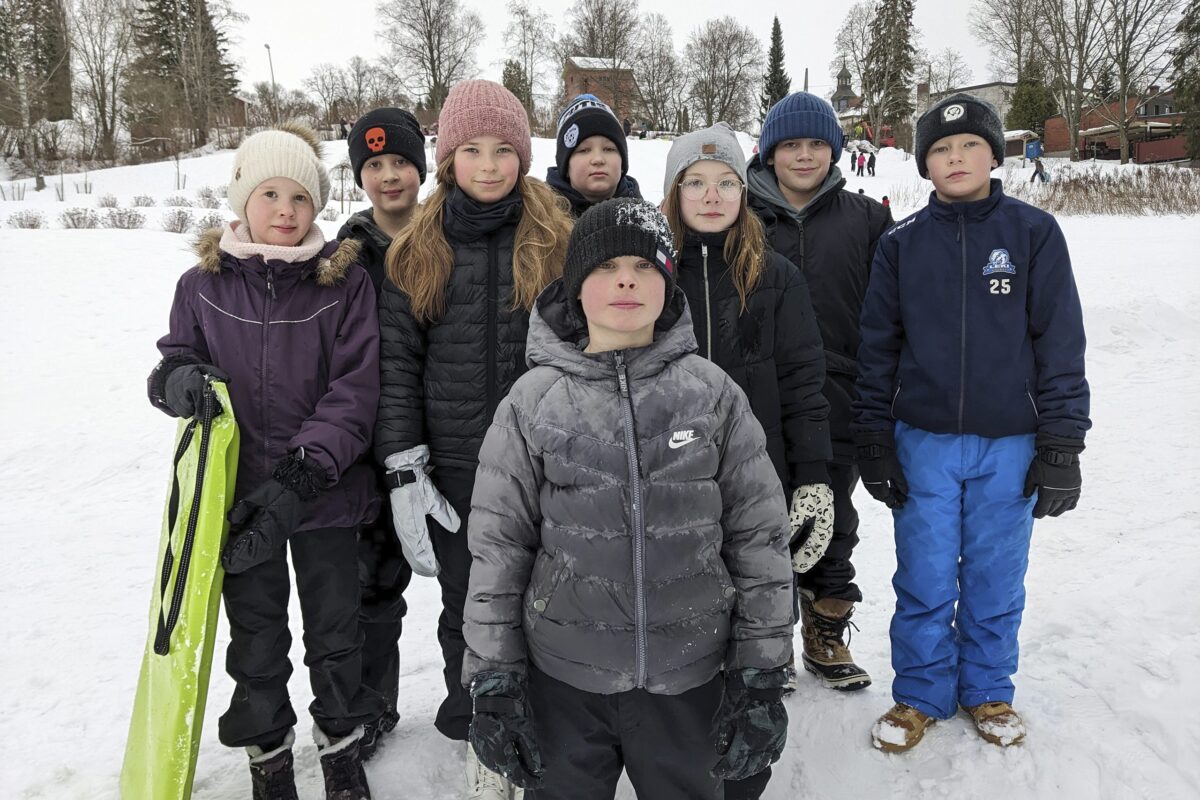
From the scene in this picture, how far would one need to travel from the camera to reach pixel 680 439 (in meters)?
1.74

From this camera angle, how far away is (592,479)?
5.65 feet

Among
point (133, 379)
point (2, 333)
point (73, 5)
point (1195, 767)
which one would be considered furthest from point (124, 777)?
point (73, 5)

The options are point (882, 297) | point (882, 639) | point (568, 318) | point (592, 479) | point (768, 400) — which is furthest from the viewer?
point (882, 639)

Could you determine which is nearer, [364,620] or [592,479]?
[592,479]

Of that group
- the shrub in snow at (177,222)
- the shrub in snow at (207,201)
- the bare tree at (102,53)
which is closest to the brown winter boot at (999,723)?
the shrub in snow at (177,222)

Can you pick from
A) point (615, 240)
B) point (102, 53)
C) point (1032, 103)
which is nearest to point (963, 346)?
point (615, 240)

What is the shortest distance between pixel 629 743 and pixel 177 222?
15073mm

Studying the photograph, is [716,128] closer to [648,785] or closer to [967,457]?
[967,457]

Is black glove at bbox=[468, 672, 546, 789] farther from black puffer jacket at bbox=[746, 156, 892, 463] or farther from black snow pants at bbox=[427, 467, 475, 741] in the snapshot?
black puffer jacket at bbox=[746, 156, 892, 463]

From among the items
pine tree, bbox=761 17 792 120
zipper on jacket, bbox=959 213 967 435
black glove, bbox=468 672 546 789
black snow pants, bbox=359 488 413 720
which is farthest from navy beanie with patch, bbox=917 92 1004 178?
pine tree, bbox=761 17 792 120

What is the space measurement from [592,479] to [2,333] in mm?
8572

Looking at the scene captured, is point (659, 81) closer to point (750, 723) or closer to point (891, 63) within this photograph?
point (891, 63)

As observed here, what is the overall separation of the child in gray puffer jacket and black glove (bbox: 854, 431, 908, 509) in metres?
0.98

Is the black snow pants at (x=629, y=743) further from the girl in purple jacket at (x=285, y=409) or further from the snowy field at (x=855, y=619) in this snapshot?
the girl in purple jacket at (x=285, y=409)
